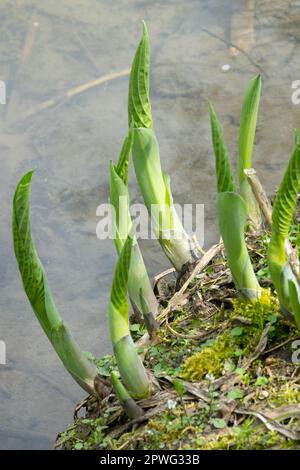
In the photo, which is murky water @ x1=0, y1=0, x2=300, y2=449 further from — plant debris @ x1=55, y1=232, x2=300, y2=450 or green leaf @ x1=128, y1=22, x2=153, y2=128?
green leaf @ x1=128, y1=22, x2=153, y2=128

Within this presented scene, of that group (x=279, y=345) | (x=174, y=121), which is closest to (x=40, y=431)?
(x=279, y=345)

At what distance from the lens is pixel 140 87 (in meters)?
1.87

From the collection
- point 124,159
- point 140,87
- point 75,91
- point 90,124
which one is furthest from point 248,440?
point 75,91

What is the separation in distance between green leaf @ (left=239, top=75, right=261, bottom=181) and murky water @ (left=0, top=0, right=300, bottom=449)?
85cm

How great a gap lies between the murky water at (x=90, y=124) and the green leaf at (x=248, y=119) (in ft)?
2.78

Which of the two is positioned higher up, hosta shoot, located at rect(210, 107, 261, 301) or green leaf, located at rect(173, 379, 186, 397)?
hosta shoot, located at rect(210, 107, 261, 301)

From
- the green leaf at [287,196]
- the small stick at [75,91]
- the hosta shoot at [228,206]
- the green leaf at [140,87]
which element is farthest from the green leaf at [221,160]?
the small stick at [75,91]

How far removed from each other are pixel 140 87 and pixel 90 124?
1.44 m

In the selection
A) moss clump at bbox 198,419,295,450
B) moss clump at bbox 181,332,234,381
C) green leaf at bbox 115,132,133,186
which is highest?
green leaf at bbox 115,132,133,186

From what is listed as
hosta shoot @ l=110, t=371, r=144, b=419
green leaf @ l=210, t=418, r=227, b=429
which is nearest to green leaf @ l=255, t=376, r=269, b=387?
green leaf @ l=210, t=418, r=227, b=429

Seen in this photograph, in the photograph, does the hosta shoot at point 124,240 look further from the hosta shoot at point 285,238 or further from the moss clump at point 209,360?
the hosta shoot at point 285,238

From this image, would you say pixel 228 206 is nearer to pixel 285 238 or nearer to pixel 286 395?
pixel 285 238

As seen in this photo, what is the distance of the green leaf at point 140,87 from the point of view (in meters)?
1.85

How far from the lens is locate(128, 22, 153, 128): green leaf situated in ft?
6.06
